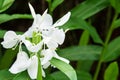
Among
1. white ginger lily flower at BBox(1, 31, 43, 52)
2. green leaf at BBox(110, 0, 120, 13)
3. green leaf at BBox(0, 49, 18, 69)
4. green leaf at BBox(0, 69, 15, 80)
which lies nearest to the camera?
white ginger lily flower at BBox(1, 31, 43, 52)

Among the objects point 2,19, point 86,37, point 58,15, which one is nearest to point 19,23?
point 58,15

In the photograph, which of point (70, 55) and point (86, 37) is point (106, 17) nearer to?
point (86, 37)

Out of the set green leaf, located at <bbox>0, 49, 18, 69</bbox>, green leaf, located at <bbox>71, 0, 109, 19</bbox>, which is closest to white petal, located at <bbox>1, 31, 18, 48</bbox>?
green leaf, located at <bbox>0, 49, 18, 69</bbox>

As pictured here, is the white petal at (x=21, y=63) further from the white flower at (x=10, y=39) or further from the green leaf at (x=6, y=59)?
the green leaf at (x=6, y=59)

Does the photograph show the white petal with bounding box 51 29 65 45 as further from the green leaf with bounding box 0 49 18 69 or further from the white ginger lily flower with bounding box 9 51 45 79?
the green leaf with bounding box 0 49 18 69

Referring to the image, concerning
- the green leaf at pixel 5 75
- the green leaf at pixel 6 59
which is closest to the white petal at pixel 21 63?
the green leaf at pixel 5 75

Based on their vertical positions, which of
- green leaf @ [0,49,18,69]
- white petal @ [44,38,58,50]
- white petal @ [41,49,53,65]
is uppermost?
white petal @ [44,38,58,50]
